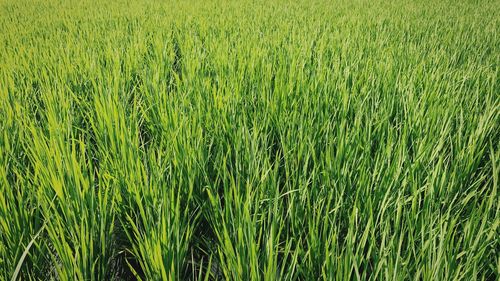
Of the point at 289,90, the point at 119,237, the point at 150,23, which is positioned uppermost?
the point at 150,23

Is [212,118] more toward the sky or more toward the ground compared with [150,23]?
more toward the ground

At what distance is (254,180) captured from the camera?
0.80m

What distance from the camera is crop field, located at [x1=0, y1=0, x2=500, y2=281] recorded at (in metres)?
0.58

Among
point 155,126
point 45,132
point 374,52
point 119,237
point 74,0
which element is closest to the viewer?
point 119,237

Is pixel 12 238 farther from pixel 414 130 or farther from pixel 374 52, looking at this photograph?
pixel 374 52

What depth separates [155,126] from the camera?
49.7 inches

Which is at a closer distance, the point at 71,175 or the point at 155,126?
the point at 71,175

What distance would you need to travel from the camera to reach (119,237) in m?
0.85

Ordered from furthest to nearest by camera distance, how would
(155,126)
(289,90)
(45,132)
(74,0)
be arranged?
1. (74,0)
2. (289,90)
3. (155,126)
4. (45,132)

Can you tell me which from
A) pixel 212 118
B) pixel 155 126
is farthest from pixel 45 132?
pixel 212 118

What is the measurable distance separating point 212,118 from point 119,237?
510 mm

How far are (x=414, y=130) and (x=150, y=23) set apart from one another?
2.93 m

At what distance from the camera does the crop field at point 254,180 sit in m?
0.58

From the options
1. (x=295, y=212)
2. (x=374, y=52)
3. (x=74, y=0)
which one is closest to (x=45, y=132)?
(x=295, y=212)
